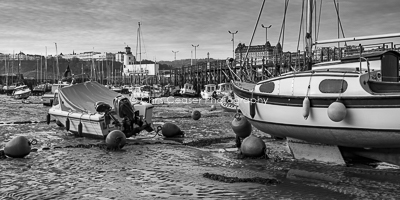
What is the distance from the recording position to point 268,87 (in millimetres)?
13211

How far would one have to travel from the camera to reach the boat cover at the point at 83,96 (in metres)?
19.7

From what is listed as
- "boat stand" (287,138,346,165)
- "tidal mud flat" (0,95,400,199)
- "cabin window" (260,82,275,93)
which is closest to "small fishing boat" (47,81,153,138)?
"tidal mud flat" (0,95,400,199)

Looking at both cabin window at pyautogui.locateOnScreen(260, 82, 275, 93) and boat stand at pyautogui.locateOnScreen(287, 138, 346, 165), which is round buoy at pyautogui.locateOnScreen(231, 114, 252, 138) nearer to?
cabin window at pyautogui.locateOnScreen(260, 82, 275, 93)

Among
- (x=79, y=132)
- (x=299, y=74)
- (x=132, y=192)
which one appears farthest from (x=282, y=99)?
(x=79, y=132)

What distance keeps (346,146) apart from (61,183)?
747 centimetres

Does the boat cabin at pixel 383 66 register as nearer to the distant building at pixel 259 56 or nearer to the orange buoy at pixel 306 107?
the orange buoy at pixel 306 107

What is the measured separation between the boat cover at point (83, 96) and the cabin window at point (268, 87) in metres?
8.55

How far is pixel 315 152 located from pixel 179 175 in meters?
4.19

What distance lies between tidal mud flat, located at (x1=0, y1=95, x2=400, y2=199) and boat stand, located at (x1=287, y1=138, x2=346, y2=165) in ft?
0.78

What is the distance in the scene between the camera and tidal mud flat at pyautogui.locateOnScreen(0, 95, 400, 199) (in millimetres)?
9406

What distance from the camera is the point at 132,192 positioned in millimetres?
9508

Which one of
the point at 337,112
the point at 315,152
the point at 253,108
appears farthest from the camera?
the point at 253,108

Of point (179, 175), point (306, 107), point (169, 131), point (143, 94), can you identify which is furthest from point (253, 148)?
point (143, 94)

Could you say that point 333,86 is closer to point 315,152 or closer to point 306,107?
point 306,107
